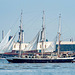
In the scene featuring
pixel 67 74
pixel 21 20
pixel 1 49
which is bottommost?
pixel 67 74

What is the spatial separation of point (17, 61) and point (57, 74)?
5530 centimetres

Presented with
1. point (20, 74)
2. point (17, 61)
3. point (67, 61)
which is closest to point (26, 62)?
point (17, 61)

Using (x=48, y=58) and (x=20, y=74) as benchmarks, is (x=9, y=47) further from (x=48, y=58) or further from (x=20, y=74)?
(x=20, y=74)

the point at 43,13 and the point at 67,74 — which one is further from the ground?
the point at 43,13

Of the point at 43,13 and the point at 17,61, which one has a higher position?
the point at 43,13

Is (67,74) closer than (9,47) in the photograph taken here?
Yes

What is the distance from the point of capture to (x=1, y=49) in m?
146

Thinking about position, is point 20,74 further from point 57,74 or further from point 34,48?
point 34,48

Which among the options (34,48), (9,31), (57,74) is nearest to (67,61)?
(34,48)

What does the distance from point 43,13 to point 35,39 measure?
9.14 meters

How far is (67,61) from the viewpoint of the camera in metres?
152

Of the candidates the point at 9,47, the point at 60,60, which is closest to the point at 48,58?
the point at 60,60

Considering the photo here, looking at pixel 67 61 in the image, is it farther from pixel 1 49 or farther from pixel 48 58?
pixel 1 49

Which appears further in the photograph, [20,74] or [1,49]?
[1,49]
